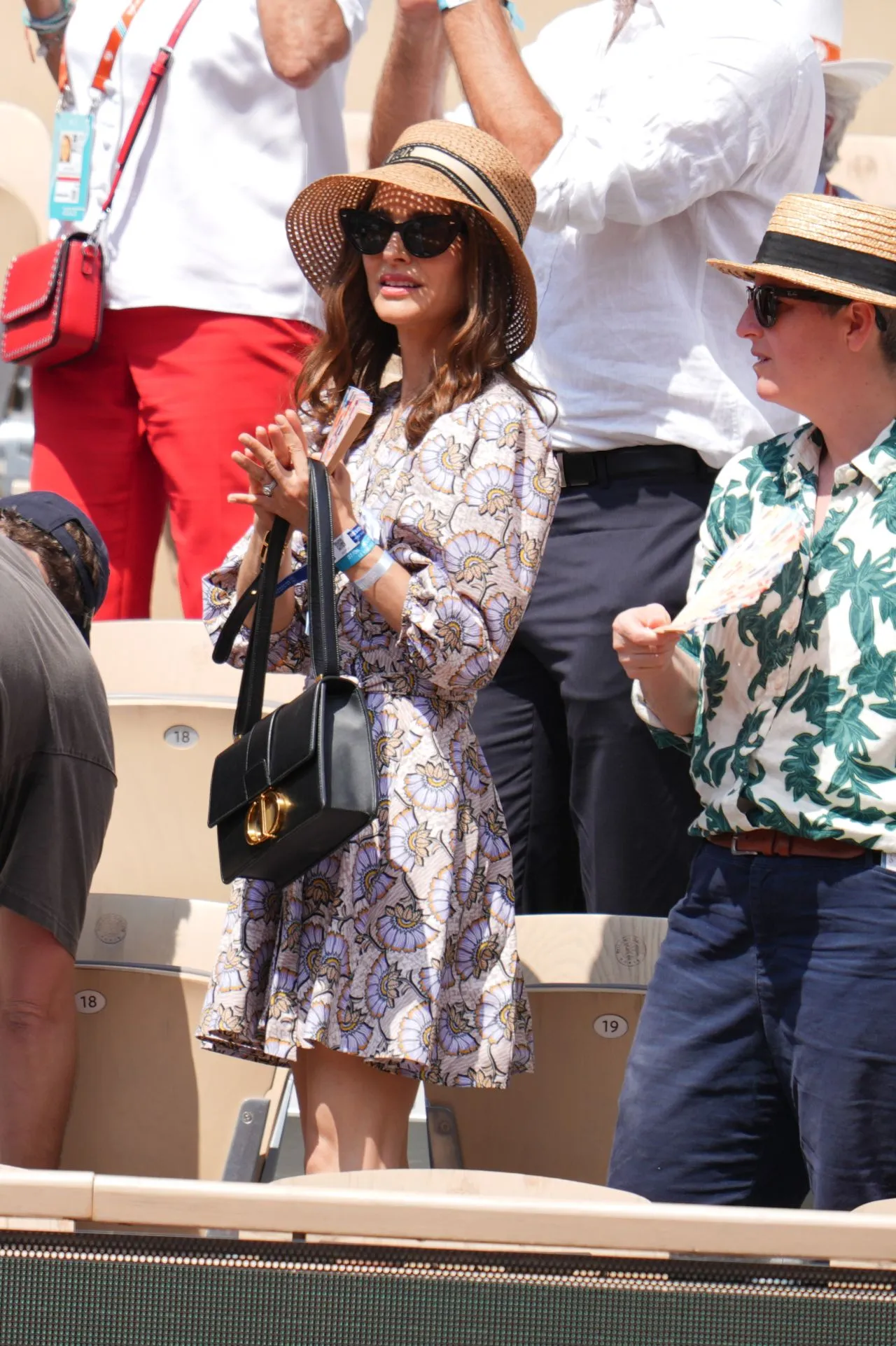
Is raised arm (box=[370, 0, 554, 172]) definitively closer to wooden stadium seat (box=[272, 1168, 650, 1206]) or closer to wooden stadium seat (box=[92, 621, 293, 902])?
wooden stadium seat (box=[92, 621, 293, 902])

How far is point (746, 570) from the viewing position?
6.44ft

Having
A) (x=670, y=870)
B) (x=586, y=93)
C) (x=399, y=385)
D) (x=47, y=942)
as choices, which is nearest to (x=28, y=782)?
(x=47, y=942)

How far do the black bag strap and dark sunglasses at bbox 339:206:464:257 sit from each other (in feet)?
1.61

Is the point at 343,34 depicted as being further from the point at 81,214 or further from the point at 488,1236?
the point at 488,1236

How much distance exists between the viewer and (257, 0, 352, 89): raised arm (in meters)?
3.21

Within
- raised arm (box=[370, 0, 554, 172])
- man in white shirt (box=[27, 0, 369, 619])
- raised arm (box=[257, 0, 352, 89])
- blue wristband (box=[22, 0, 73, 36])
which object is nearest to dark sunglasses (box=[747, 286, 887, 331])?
raised arm (box=[370, 0, 554, 172])

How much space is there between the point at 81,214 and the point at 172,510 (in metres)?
0.61

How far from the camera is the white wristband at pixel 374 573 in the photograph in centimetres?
221

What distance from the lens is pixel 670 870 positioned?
2.83 metres

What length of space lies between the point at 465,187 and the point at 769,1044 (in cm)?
128

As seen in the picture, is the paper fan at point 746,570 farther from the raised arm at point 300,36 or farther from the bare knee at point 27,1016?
the raised arm at point 300,36

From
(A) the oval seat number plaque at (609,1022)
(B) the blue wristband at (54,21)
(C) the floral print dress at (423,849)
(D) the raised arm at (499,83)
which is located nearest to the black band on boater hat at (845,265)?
(C) the floral print dress at (423,849)

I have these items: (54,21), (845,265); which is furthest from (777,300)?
(54,21)

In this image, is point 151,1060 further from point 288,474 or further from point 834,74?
point 834,74
